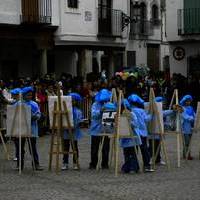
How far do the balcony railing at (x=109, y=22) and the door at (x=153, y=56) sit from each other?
9.15 metres

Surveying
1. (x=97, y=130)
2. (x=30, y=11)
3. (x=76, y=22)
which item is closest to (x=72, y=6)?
(x=76, y=22)

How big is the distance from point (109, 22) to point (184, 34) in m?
4.27

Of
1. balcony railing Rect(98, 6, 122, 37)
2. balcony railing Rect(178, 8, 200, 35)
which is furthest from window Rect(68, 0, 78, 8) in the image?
balcony railing Rect(178, 8, 200, 35)

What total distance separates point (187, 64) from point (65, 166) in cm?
1959

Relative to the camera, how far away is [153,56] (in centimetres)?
4666

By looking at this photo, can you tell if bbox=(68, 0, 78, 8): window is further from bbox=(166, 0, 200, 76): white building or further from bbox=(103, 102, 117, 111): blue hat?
bbox=(103, 102, 117, 111): blue hat

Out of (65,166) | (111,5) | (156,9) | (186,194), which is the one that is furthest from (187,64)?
(186,194)

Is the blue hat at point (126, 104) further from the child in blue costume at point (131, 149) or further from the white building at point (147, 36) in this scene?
the white building at point (147, 36)

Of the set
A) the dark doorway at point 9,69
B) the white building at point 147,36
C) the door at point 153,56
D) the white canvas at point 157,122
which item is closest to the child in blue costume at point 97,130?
the white canvas at point 157,122

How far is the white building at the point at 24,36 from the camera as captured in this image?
96.8 ft

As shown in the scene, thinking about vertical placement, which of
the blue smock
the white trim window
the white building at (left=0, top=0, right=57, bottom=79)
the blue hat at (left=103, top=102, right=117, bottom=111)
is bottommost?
the blue smock

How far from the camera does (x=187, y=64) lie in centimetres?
3381

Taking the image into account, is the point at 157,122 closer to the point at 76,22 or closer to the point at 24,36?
the point at 24,36

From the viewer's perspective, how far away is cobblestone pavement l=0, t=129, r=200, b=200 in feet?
38.4
